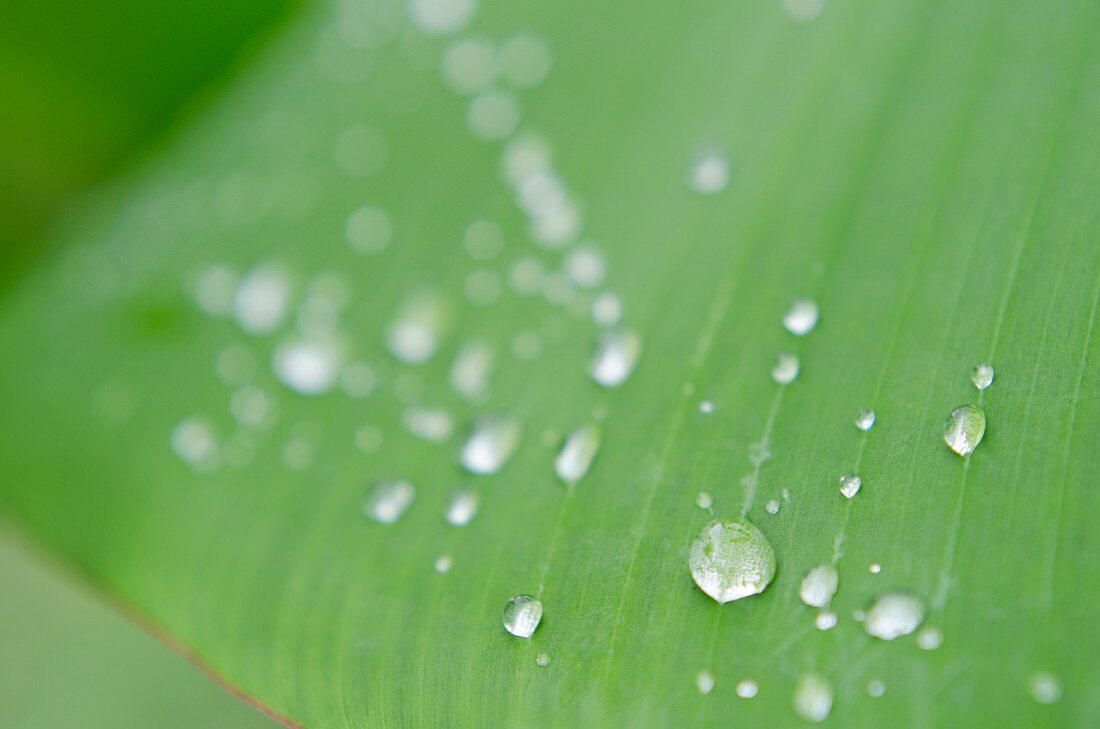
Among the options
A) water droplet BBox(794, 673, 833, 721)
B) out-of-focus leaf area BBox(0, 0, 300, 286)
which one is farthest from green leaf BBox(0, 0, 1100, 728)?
out-of-focus leaf area BBox(0, 0, 300, 286)

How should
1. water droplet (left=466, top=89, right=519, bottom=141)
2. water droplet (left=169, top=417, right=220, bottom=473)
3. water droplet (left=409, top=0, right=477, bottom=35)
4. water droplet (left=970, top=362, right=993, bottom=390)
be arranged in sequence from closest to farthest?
water droplet (left=970, top=362, right=993, bottom=390) < water droplet (left=169, top=417, right=220, bottom=473) < water droplet (left=466, top=89, right=519, bottom=141) < water droplet (left=409, top=0, right=477, bottom=35)

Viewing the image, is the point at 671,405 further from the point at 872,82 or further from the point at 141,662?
the point at 141,662

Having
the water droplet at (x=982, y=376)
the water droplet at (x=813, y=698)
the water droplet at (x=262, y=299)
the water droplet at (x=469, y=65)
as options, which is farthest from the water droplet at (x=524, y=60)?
the water droplet at (x=813, y=698)

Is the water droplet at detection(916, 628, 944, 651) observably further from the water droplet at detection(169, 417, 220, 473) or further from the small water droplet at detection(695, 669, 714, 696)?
the water droplet at detection(169, 417, 220, 473)

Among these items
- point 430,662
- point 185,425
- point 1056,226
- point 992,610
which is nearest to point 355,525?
point 430,662

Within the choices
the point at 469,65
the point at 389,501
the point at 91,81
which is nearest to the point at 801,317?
the point at 389,501

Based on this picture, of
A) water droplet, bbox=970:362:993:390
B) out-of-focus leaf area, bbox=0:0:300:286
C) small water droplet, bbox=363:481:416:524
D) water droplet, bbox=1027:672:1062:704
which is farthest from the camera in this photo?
out-of-focus leaf area, bbox=0:0:300:286

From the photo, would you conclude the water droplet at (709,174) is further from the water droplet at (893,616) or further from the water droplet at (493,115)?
the water droplet at (893,616)
